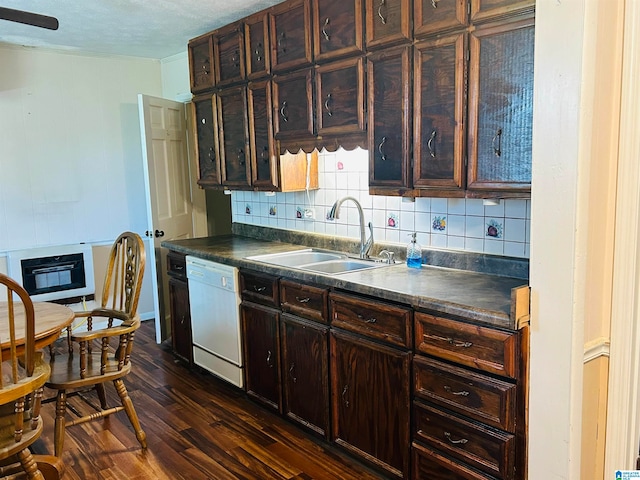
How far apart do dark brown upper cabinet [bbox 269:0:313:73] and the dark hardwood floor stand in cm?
204

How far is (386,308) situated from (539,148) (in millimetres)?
928

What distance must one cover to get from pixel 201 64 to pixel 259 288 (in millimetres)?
1802

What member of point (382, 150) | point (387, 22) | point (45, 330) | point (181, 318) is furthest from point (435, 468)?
point (181, 318)

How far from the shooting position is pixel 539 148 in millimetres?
1688

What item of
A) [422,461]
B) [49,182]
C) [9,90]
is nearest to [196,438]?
[422,461]

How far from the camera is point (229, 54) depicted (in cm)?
355

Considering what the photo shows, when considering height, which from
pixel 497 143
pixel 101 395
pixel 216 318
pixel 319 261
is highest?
pixel 497 143

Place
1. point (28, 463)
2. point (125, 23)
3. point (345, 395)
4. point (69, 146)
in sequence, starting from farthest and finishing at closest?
point (69, 146) < point (125, 23) < point (345, 395) < point (28, 463)

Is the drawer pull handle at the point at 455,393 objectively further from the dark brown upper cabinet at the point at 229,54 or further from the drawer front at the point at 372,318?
the dark brown upper cabinet at the point at 229,54

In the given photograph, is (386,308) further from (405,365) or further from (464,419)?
(464,419)

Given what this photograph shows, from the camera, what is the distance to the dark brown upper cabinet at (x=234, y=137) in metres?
3.52

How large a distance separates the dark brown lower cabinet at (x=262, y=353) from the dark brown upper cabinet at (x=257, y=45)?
56.5 inches

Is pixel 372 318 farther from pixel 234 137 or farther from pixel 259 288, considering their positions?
pixel 234 137

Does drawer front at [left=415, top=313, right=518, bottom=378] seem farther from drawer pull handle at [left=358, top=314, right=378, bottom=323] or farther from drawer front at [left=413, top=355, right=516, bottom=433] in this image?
drawer pull handle at [left=358, top=314, right=378, bottom=323]
